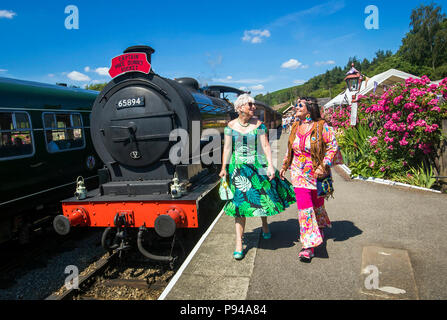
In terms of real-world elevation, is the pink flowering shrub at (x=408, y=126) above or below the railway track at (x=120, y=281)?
above

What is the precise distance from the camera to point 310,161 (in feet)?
10.6

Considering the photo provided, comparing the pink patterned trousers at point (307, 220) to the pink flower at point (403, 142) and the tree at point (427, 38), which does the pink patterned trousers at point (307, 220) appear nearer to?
the pink flower at point (403, 142)

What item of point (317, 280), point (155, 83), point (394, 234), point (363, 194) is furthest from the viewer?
point (363, 194)

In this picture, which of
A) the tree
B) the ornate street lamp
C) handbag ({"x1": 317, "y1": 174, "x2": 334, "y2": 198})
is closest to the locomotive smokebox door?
handbag ({"x1": 317, "y1": 174, "x2": 334, "y2": 198})

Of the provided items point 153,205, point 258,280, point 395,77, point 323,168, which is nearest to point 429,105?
point 323,168

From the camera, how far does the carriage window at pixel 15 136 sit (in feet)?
15.9

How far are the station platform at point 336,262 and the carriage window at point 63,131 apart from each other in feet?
12.9

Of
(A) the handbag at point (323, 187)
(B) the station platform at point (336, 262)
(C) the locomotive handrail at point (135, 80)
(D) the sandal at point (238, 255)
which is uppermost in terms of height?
(C) the locomotive handrail at point (135, 80)

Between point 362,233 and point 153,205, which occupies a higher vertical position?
point 153,205

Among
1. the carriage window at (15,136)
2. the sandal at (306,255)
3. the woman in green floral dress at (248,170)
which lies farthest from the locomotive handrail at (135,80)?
the sandal at (306,255)

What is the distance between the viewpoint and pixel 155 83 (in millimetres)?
4305

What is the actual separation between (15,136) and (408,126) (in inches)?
306

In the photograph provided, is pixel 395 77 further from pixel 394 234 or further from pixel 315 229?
pixel 315 229

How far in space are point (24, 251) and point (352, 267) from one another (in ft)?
19.0
